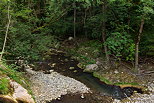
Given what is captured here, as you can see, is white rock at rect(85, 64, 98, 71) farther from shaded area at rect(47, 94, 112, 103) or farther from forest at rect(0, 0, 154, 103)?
shaded area at rect(47, 94, 112, 103)

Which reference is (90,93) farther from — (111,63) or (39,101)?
(111,63)

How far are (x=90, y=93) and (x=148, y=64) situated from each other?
18.0 feet

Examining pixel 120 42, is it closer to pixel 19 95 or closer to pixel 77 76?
pixel 77 76

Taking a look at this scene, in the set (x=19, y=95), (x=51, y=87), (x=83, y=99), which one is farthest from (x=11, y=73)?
(x=83, y=99)

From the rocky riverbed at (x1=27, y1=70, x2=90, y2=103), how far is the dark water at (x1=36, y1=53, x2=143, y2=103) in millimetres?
479

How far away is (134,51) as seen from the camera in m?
9.50

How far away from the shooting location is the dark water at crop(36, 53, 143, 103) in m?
7.59

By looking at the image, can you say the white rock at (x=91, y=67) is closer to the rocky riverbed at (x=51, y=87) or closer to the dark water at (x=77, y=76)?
the dark water at (x=77, y=76)

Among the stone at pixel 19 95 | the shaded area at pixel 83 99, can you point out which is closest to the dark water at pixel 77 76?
the shaded area at pixel 83 99

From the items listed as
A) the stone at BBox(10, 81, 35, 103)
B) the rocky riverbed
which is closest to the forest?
the rocky riverbed

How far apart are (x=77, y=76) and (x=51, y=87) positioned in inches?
98.7

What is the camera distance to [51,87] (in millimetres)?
8023

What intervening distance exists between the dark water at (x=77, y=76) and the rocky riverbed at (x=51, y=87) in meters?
0.48

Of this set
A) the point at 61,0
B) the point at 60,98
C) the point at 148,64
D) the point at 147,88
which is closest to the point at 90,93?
the point at 60,98
